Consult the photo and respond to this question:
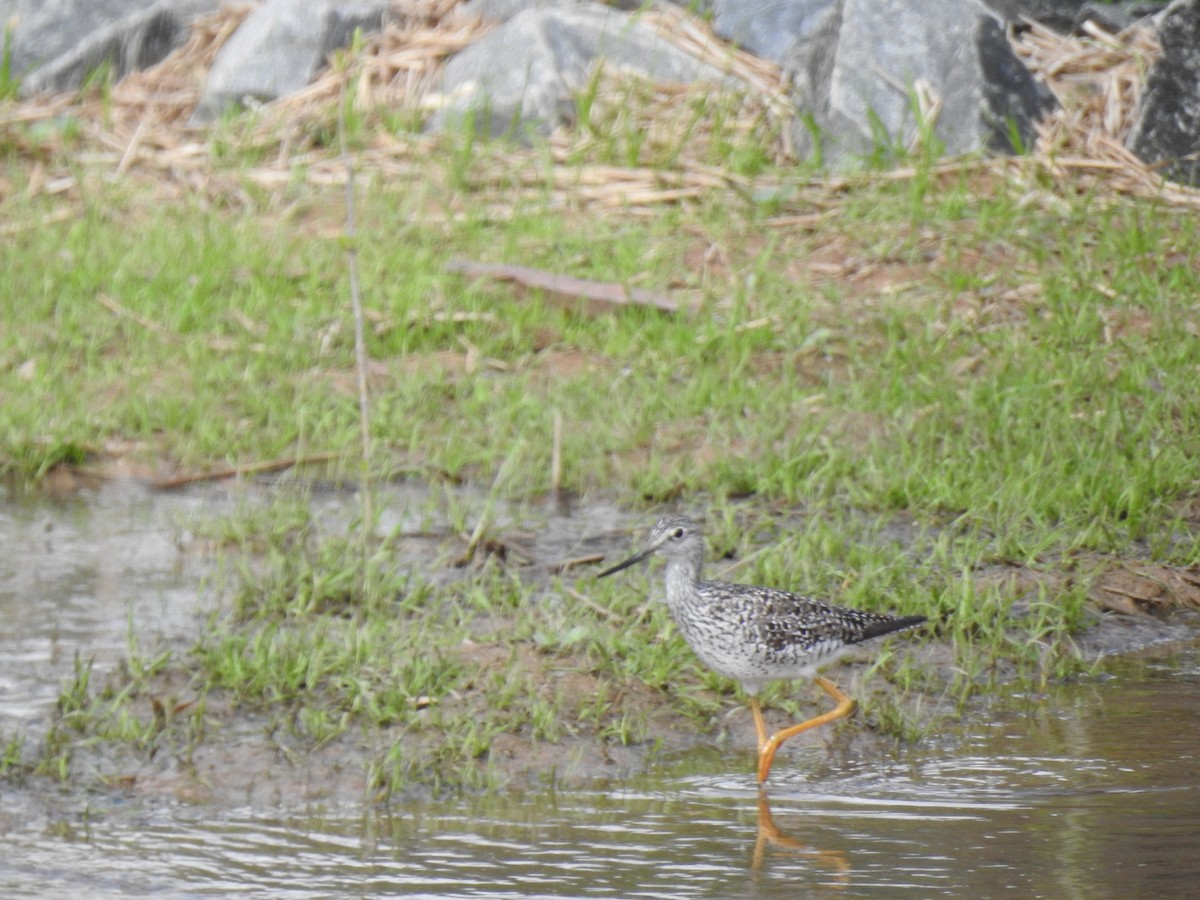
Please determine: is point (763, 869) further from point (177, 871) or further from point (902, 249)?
point (902, 249)

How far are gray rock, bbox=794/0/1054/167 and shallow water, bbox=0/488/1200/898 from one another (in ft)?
17.0

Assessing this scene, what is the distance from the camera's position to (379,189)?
34.7ft

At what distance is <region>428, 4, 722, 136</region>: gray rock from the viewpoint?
11.2 metres

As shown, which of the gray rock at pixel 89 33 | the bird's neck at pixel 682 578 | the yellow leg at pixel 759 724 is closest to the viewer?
the yellow leg at pixel 759 724

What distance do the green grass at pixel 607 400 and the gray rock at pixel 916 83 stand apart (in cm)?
37

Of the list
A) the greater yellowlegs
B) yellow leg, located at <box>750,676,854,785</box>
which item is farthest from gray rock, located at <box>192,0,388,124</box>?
yellow leg, located at <box>750,676,854,785</box>

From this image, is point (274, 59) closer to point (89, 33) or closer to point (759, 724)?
point (89, 33)

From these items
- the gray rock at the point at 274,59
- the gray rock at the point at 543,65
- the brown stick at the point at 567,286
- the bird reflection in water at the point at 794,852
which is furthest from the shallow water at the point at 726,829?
the gray rock at the point at 274,59

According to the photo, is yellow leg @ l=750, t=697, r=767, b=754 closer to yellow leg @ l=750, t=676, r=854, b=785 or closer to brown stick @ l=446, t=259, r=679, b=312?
yellow leg @ l=750, t=676, r=854, b=785

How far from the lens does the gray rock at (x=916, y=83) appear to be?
10594mm

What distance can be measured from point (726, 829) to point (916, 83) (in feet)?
22.1

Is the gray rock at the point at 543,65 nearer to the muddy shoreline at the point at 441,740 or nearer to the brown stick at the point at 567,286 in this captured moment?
the brown stick at the point at 567,286

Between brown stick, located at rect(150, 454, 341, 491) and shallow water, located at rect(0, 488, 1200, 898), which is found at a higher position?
shallow water, located at rect(0, 488, 1200, 898)

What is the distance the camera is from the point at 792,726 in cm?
580
